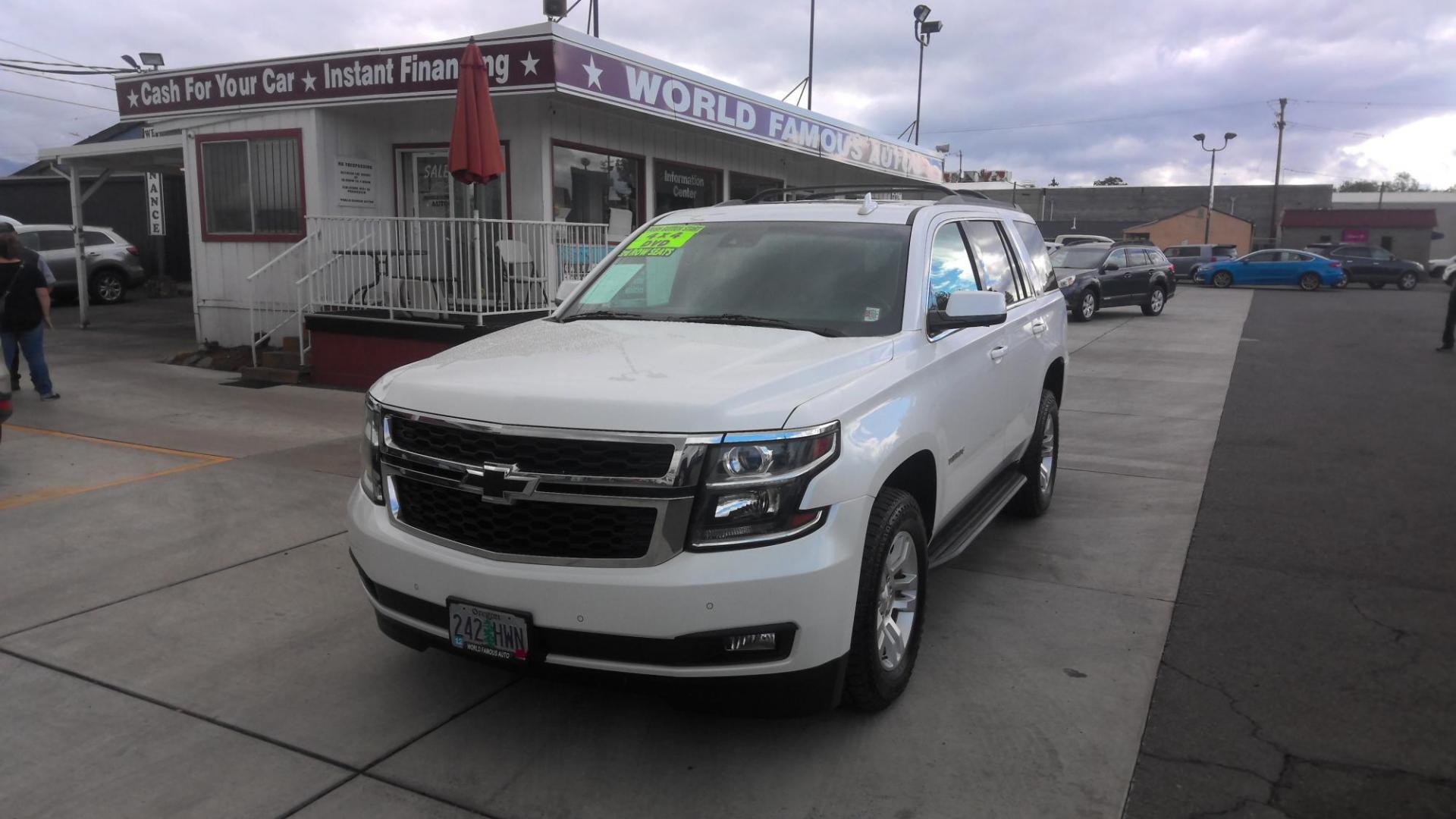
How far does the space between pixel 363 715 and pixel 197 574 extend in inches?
82.1

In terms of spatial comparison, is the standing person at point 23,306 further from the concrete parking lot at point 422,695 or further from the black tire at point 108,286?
the black tire at point 108,286

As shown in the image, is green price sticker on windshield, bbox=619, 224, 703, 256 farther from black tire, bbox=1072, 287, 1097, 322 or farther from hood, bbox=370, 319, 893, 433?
black tire, bbox=1072, 287, 1097, 322

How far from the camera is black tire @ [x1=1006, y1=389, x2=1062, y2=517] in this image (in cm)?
603

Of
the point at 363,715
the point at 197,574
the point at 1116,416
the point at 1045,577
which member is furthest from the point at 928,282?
the point at 1116,416

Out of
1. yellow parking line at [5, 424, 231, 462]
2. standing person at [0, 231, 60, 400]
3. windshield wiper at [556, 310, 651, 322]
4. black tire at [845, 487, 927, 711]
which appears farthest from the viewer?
standing person at [0, 231, 60, 400]

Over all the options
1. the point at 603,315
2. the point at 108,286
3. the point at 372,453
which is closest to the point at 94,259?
the point at 108,286

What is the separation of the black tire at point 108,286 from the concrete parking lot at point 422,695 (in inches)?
629

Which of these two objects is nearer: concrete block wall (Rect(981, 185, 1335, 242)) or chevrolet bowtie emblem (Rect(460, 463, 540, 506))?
chevrolet bowtie emblem (Rect(460, 463, 540, 506))

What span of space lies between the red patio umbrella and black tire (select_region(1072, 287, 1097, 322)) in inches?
608

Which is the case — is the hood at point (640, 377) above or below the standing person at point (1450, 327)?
above

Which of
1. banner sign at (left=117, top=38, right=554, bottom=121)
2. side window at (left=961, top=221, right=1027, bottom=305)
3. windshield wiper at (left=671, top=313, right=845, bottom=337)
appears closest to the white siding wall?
banner sign at (left=117, top=38, right=554, bottom=121)

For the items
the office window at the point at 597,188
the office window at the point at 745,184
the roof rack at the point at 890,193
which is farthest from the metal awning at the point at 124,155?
the roof rack at the point at 890,193

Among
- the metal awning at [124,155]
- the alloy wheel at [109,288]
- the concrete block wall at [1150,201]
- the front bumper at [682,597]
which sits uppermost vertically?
the concrete block wall at [1150,201]

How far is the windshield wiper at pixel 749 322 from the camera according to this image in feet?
13.3
